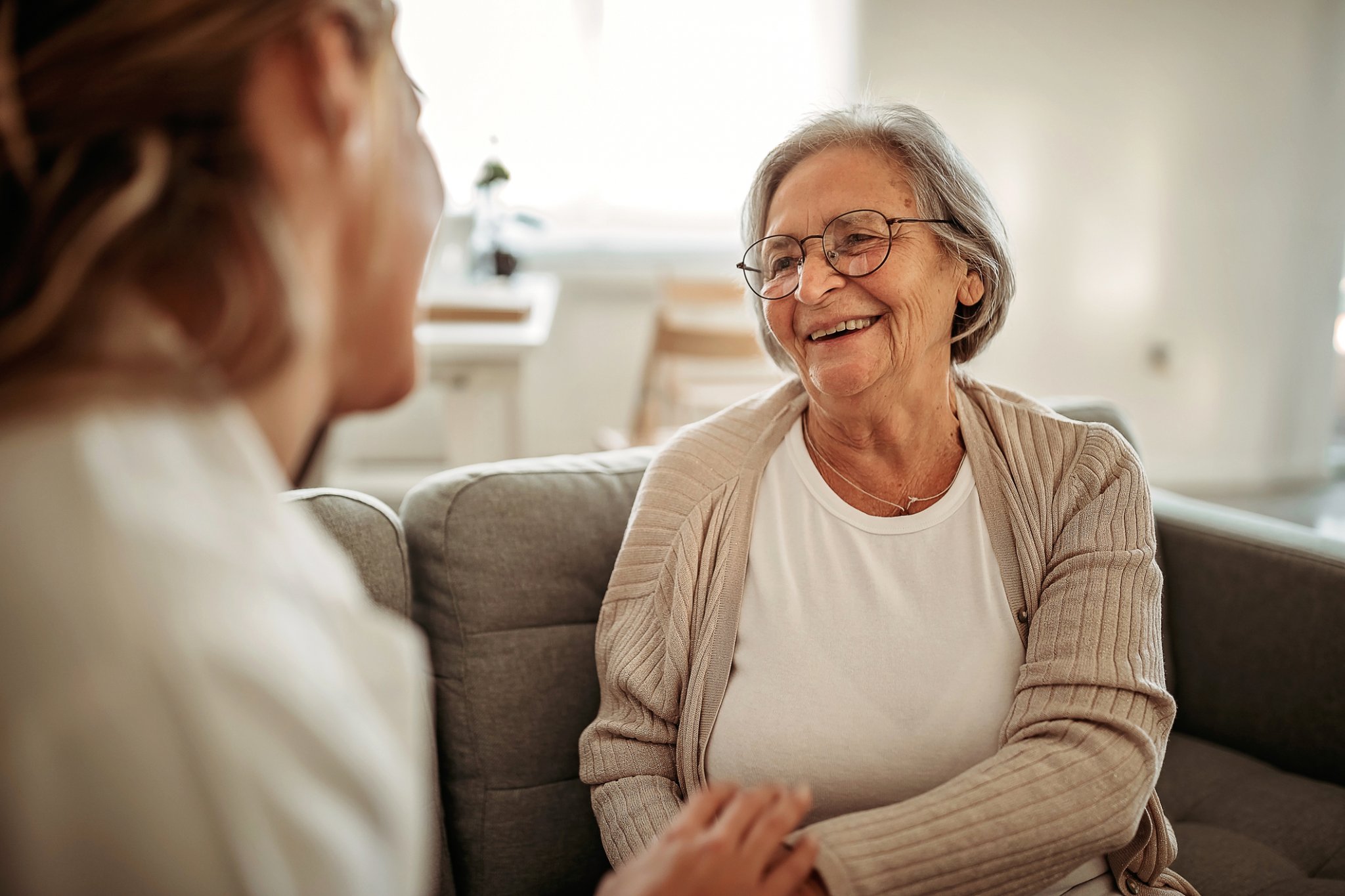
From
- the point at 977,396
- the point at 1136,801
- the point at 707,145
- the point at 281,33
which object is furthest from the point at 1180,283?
the point at 281,33

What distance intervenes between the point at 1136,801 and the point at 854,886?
12.7 inches

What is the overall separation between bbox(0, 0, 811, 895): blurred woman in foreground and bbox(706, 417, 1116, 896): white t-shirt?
675 mm

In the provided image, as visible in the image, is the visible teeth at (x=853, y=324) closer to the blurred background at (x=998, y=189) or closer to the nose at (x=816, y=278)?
the nose at (x=816, y=278)

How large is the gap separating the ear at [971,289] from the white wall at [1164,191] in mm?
3225

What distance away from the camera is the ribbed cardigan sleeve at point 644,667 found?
113cm

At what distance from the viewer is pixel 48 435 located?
455mm

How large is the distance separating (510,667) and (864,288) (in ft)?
2.21

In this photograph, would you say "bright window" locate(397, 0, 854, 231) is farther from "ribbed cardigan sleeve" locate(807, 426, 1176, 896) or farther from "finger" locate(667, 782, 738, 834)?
"finger" locate(667, 782, 738, 834)

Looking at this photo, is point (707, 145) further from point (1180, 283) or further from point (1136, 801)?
point (1136, 801)

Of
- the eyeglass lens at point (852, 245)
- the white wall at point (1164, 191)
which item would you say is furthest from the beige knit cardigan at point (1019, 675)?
the white wall at point (1164, 191)

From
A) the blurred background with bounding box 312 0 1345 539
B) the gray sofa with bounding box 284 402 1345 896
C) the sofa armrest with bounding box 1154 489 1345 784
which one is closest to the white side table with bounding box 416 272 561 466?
the blurred background with bounding box 312 0 1345 539

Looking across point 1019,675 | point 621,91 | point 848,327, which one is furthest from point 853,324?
point 621,91

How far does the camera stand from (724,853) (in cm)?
77

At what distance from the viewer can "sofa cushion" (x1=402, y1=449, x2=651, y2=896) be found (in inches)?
49.4
